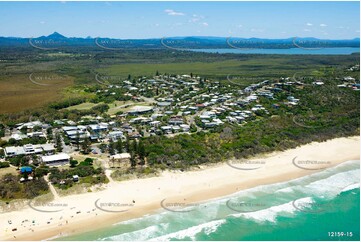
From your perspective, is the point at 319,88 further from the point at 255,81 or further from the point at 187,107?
the point at 187,107

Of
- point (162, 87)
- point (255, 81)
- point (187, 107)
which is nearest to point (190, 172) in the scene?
point (187, 107)

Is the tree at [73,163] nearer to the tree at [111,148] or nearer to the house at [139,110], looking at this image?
the tree at [111,148]

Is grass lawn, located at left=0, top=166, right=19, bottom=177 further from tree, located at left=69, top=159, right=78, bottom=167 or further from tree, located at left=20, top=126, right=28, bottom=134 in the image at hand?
tree, located at left=20, top=126, right=28, bottom=134

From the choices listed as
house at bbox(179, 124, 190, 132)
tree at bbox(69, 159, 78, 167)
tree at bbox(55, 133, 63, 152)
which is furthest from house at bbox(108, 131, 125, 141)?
tree at bbox(69, 159, 78, 167)

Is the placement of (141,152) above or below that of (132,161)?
above

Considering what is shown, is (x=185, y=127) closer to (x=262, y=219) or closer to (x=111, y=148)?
(x=111, y=148)

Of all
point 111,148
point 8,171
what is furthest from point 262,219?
point 8,171
